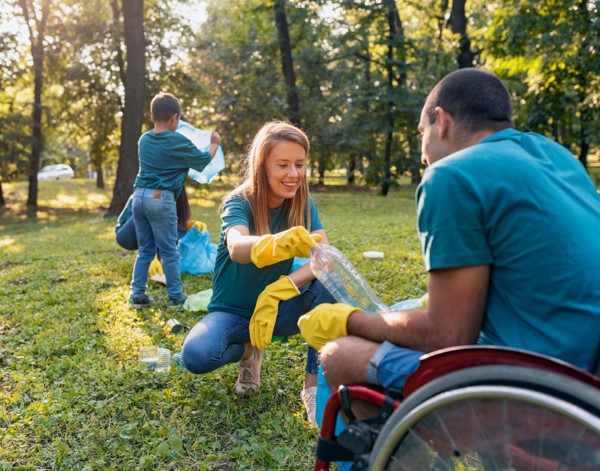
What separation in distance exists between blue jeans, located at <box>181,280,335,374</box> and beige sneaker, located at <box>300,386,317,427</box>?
107 millimetres

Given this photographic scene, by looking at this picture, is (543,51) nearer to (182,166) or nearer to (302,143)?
(182,166)

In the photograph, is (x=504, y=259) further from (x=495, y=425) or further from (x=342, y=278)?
(x=342, y=278)

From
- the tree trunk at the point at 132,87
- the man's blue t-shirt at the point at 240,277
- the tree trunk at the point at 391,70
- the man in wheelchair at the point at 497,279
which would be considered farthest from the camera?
the tree trunk at the point at 391,70

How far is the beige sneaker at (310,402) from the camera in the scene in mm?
2882

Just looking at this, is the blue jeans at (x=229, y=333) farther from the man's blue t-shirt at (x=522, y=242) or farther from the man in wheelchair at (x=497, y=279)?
the man's blue t-shirt at (x=522, y=242)

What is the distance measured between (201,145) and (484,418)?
445cm

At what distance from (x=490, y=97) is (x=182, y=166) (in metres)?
3.61

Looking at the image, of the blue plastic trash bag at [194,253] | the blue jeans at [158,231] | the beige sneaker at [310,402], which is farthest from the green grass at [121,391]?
the blue jeans at [158,231]

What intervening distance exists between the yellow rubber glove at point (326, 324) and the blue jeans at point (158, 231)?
318cm

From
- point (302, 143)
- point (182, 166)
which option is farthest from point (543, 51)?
point (302, 143)

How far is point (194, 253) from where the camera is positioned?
625 cm

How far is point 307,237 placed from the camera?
2.34m

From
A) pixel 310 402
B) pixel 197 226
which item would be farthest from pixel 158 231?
pixel 310 402

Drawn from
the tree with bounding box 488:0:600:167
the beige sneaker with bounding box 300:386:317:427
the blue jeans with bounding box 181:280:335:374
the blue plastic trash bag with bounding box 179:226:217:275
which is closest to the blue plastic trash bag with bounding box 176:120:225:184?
the blue plastic trash bag with bounding box 179:226:217:275
